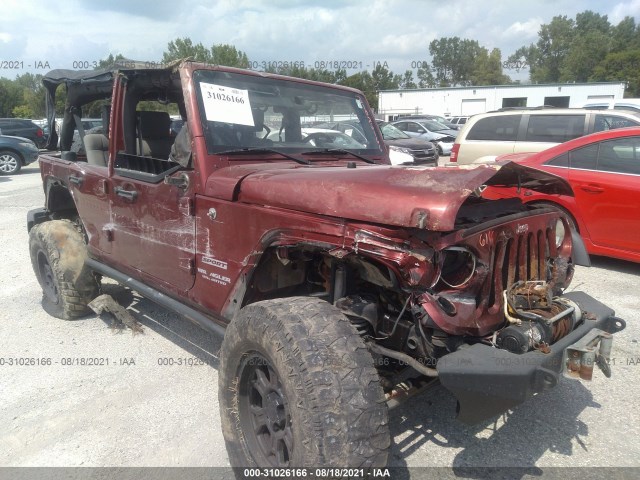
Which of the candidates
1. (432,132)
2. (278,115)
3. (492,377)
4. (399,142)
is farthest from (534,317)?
(432,132)

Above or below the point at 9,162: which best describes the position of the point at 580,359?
above

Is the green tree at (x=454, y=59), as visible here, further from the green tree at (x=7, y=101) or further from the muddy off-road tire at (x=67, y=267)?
the muddy off-road tire at (x=67, y=267)

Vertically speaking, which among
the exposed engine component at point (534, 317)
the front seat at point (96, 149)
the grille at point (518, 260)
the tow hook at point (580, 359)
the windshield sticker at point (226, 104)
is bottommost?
the tow hook at point (580, 359)

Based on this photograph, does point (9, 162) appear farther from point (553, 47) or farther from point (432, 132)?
point (553, 47)

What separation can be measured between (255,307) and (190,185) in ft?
3.43

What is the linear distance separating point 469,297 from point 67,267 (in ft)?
12.3

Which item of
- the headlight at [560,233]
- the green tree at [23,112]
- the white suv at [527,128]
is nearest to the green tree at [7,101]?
the green tree at [23,112]

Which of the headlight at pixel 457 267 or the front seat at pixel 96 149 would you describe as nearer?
the headlight at pixel 457 267

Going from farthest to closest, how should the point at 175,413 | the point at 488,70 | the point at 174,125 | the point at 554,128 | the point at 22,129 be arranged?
the point at 488,70
the point at 22,129
the point at 554,128
the point at 174,125
the point at 175,413

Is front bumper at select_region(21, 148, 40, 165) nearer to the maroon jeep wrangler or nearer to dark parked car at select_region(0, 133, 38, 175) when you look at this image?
dark parked car at select_region(0, 133, 38, 175)

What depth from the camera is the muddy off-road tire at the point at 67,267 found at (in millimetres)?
4555

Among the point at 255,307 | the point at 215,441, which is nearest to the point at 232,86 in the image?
the point at 255,307

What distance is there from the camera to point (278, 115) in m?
3.53

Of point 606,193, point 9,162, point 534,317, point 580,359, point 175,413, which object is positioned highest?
point 606,193
